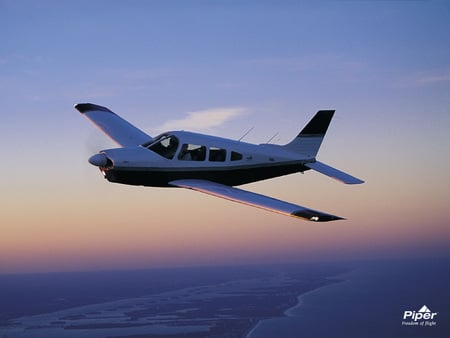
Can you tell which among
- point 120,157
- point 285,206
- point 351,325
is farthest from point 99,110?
point 351,325

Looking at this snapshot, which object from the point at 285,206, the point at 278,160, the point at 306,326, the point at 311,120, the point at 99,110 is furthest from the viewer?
the point at 306,326

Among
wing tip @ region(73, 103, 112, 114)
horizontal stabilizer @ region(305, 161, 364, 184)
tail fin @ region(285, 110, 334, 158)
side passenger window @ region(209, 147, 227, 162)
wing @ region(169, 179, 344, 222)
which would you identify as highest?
wing tip @ region(73, 103, 112, 114)

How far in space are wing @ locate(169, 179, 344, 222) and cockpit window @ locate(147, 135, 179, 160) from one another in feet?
3.76

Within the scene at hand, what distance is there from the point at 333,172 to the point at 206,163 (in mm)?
6198

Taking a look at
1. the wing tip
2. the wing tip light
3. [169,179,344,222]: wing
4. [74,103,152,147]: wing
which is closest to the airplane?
[169,179,344,222]: wing

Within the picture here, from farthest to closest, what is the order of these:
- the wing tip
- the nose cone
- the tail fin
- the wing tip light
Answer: the wing tip < the tail fin < the nose cone < the wing tip light

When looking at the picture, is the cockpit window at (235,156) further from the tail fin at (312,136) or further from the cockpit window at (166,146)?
the tail fin at (312,136)

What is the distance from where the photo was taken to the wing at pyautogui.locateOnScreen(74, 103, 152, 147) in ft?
82.4

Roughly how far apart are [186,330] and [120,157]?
180 meters

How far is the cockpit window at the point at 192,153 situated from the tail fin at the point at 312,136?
5076mm

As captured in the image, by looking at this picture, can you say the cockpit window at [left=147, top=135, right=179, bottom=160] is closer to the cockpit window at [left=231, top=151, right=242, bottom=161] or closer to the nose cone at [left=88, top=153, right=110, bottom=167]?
the nose cone at [left=88, top=153, right=110, bottom=167]

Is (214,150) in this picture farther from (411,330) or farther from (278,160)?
(411,330)

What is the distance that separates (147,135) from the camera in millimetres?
26703

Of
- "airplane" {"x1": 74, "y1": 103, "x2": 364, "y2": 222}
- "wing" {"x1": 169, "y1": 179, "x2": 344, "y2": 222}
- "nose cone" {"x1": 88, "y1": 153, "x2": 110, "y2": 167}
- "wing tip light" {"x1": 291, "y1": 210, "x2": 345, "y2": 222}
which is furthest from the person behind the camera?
→ "airplane" {"x1": 74, "y1": 103, "x2": 364, "y2": 222}
